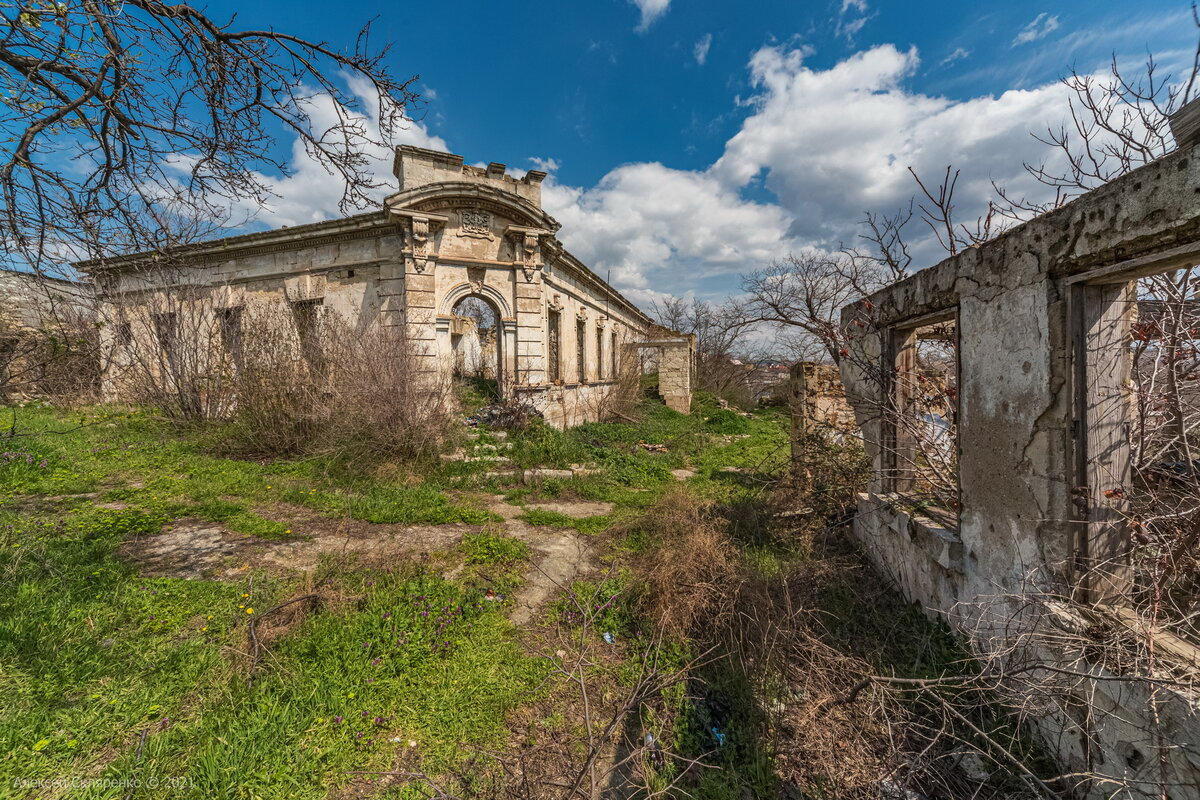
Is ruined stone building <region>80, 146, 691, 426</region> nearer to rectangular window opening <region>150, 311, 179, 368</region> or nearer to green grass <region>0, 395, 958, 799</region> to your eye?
rectangular window opening <region>150, 311, 179, 368</region>

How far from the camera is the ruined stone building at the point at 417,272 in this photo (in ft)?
28.6

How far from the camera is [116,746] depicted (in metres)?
2.13

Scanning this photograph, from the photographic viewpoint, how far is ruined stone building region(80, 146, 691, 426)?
28.6ft

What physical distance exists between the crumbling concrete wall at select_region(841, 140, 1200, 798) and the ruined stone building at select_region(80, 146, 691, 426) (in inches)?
284

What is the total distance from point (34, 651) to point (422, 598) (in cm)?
215

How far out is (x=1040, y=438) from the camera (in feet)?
6.97

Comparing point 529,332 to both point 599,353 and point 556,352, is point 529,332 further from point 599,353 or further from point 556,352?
point 599,353

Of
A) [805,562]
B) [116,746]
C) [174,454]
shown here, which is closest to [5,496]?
[174,454]

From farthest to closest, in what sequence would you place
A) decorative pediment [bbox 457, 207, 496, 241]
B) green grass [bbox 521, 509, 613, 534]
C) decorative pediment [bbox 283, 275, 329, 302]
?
decorative pediment [bbox 283, 275, 329, 302]
decorative pediment [bbox 457, 207, 496, 241]
green grass [bbox 521, 509, 613, 534]

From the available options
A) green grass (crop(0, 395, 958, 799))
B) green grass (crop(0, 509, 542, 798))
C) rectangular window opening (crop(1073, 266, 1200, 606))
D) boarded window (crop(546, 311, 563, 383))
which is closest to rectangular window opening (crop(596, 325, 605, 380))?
boarded window (crop(546, 311, 563, 383))

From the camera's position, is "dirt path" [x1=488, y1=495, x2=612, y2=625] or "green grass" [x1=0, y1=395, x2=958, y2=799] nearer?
"green grass" [x1=0, y1=395, x2=958, y2=799]

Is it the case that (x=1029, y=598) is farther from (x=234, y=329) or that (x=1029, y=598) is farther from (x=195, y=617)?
(x=234, y=329)

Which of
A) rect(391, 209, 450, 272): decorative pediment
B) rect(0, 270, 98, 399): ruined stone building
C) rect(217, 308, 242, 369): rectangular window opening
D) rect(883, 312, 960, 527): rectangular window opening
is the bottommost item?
rect(883, 312, 960, 527): rectangular window opening

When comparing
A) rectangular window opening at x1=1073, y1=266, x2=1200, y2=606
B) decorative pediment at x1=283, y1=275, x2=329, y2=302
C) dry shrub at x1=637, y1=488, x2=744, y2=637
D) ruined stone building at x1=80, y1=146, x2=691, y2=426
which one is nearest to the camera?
rectangular window opening at x1=1073, y1=266, x2=1200, y2=606
